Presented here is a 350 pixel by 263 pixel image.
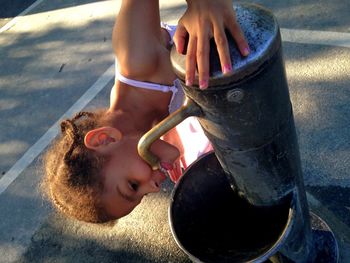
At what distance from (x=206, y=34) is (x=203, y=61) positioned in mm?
62

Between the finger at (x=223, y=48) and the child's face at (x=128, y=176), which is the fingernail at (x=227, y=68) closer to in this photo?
the finger at (x=223, y=48)

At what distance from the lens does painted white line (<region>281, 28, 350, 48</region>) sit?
2.51 metres

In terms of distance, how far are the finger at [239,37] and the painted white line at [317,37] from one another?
69.8 inches

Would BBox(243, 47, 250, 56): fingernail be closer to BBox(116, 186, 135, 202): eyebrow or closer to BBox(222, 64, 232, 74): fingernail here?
BBox(222, 64, 232, 74): fingernail

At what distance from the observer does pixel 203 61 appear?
2.89ft

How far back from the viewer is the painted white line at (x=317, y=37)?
2.51 metres

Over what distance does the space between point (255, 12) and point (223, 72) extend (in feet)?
0.59

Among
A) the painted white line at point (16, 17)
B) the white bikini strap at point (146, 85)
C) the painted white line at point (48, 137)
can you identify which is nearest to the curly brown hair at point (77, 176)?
the white bikini strap at point (146, 85)

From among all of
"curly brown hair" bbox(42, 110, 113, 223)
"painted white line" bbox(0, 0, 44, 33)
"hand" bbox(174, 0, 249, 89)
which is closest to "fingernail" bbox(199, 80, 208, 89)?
"hand" bbox(174, 0, 249, 89)

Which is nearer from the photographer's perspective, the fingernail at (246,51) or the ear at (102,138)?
the fingernail at (246,51)

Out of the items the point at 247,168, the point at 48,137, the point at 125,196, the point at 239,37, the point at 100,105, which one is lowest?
the point at 48,137

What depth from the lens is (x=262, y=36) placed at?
90 cm

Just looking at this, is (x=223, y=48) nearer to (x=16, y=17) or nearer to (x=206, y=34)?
(x=206, y=34)

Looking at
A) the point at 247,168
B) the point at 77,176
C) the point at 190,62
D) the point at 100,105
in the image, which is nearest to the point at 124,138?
the point at 77,176
